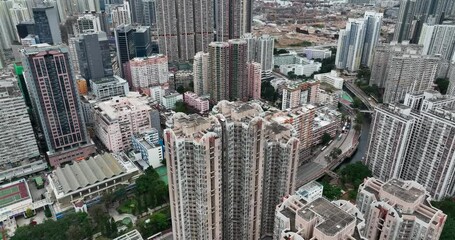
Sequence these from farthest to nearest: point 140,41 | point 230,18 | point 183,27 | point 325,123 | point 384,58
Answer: point 183,27
point 230,18
point 140,41
point 384,58
point 325,123

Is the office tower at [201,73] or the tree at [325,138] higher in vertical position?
the office tower at [201,73]

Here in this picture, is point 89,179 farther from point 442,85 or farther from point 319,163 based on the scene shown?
point 442,85

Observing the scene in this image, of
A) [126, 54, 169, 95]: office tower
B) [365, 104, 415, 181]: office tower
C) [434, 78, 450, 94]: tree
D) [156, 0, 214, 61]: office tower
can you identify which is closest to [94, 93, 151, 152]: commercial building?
[126, 54, 169, 95]: office tower

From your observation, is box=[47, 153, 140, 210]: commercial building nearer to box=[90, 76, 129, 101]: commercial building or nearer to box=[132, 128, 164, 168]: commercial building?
box=[132, 128, 164, 168]: commercial building

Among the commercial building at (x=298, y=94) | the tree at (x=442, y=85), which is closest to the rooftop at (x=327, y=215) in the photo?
the commercial building at (x=298, y=94)

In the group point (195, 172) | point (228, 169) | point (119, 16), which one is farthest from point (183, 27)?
point (195, 172)

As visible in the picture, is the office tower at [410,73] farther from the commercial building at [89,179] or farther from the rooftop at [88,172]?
the rooftop at [88,172]
